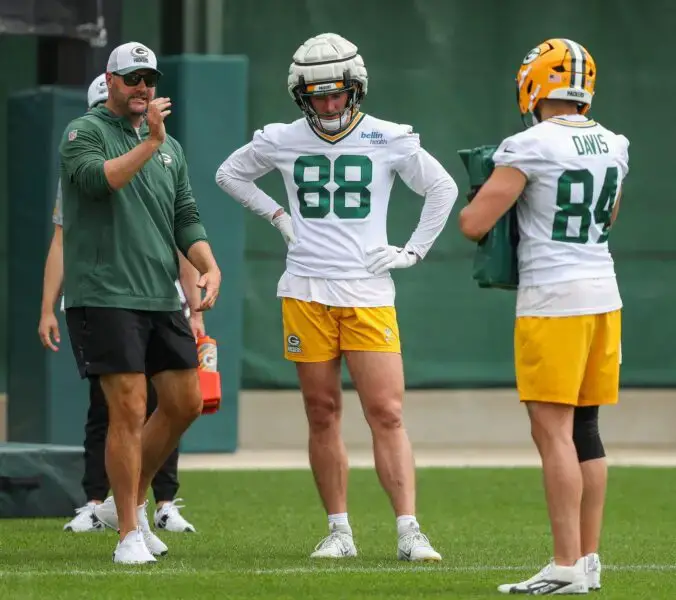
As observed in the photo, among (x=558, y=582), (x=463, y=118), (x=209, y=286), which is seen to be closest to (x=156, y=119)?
(x=209, y=286)

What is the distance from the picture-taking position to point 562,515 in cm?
649

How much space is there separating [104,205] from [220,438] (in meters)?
6.01

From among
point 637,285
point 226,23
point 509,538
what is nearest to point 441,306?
point 637,285

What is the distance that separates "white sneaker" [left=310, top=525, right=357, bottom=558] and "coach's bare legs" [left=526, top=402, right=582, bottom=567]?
4.85 ft

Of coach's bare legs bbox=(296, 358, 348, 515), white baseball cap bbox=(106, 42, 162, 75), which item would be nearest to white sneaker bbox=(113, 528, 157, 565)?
coach's bare legs bbox=(296, 358, 348, 515)

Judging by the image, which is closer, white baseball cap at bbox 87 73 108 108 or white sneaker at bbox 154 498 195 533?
white baseball cap at bbox 87 73 108 108

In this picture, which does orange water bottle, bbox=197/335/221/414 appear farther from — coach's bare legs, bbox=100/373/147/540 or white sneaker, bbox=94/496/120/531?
coach's bare legs, bbox=100/373/147/540

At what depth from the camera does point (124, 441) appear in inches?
292

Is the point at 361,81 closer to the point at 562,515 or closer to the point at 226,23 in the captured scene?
the point at 562,515

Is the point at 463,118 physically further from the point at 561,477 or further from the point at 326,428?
the point at 561,477

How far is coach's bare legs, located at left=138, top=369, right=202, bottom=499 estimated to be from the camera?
7.72 metres

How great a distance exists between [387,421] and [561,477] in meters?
1.40

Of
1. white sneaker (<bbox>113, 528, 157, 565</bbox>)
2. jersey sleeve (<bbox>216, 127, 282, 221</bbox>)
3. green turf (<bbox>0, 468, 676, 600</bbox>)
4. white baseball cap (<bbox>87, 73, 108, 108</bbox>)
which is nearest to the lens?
green turf (<bbox>0, 468, 676, 600</bbox>)

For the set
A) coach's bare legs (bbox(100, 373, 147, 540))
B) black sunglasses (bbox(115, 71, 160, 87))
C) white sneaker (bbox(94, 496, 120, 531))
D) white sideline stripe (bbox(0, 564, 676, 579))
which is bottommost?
white sneaker (bbox(94, 496, 120, 531))
